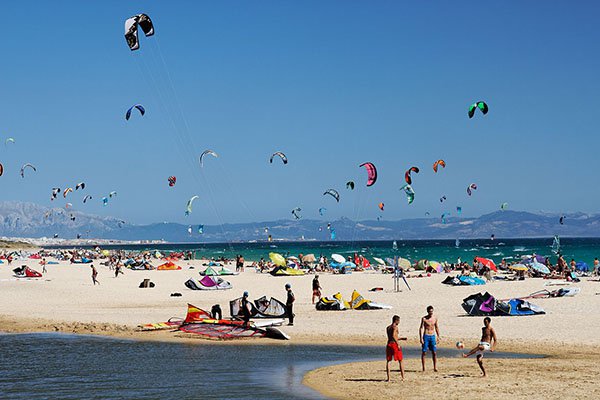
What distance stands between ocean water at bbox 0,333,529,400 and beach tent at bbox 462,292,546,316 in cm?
503

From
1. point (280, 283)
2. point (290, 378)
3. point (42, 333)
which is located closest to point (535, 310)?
point (290, 378)

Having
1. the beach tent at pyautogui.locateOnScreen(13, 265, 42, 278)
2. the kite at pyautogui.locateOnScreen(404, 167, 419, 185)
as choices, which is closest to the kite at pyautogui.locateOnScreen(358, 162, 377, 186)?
the kite at pyautogui.locateOnScreen(404, 167, 419, 185)

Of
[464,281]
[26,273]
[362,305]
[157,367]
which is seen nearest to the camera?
[157,367]

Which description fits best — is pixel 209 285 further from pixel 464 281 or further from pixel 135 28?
pixel 135 28

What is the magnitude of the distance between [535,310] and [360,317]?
4933mm

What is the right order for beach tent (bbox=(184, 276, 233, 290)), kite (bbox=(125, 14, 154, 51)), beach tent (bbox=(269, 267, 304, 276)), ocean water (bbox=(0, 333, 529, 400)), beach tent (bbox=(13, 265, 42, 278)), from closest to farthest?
ocean water (bbox=(0, 333, 529, 400))
kite (bbox=(125, 14, 154, 51))
beach tent (bbox=(184, 276, 233, 290))
beach tent (bbox=(13, 265, 42, 278))
beach tent (bbox=(269, 267, 304, 276))

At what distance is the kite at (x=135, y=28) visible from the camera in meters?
20.1

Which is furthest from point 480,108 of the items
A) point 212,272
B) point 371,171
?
point 212,272

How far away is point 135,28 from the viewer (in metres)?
20.5

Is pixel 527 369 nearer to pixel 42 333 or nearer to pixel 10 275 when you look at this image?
pixel 42 333

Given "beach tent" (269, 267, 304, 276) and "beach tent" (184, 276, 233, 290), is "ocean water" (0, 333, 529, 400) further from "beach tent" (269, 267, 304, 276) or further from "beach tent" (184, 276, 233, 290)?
"beach tent" (269, 267, 304, 276)

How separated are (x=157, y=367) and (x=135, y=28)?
10.4 m

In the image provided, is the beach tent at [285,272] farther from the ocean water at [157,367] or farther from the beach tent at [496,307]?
the ocean water at [157,367]

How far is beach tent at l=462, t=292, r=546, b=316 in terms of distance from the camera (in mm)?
20391
